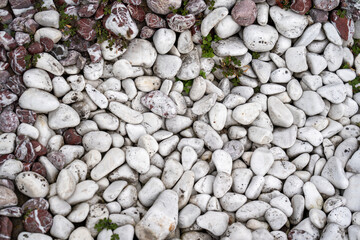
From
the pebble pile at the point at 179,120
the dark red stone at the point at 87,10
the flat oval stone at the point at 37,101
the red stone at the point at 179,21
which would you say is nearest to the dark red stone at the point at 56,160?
the pebble pile at the point at 179,120

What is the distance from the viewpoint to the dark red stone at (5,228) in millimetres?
2963

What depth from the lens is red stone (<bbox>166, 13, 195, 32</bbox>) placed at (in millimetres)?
3729

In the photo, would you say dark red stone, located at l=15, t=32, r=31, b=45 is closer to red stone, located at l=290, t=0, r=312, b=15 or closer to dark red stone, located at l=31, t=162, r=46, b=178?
dark red stone, located at l=31, t=162, r=46, b=178

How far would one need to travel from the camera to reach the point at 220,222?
3.28 meters

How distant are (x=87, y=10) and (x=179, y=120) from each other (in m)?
1.31

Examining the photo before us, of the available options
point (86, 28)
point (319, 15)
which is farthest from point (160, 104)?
point (319, 15)

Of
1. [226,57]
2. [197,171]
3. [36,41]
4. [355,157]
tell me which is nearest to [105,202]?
[197,171]

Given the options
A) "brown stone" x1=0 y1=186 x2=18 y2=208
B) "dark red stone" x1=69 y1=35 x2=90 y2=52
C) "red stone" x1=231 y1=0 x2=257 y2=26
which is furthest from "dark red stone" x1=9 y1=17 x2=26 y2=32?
"red stone" x1=231 y1=0 x2=257 y2=26

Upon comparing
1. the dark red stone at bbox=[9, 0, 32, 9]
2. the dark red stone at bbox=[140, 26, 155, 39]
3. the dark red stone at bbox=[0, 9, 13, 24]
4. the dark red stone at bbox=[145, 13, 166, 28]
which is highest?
the dark red stone at bbox=[9, 0, 32, 9]

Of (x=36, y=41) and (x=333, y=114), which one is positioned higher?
(x=36, y=41)

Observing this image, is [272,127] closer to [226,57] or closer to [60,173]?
[226,57]

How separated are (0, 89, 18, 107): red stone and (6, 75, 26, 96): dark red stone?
0.04 meters

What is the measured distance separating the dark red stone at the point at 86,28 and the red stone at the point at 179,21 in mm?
704

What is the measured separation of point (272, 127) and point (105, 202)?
1714 mm
